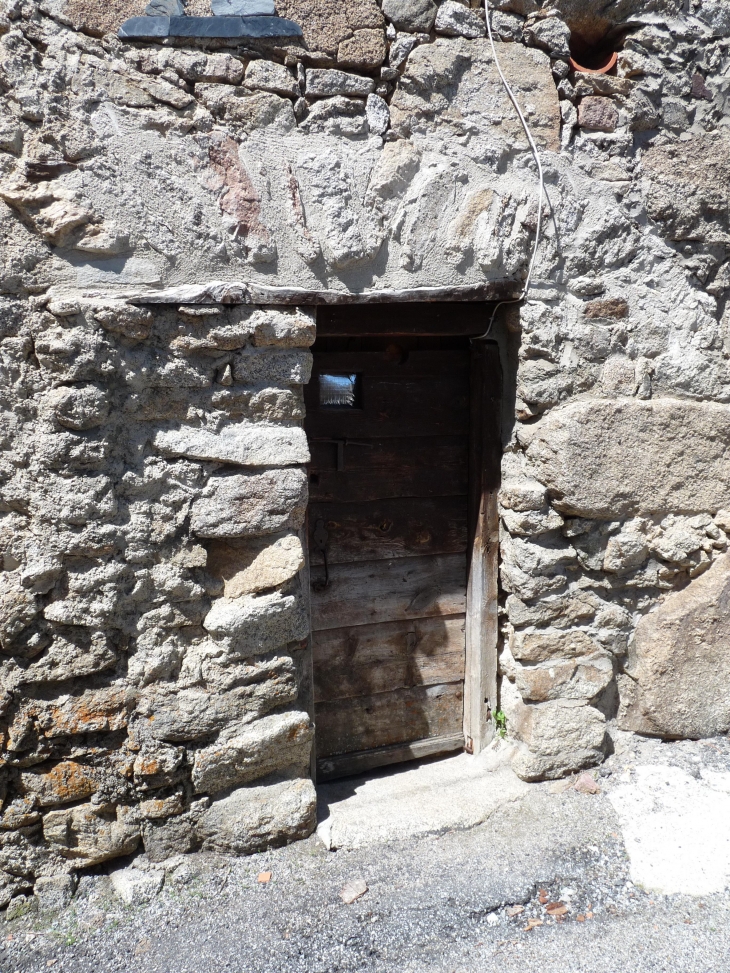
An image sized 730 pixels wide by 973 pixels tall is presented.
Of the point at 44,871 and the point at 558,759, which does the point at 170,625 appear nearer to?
the point at 44,871

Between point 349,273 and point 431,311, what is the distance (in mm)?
371

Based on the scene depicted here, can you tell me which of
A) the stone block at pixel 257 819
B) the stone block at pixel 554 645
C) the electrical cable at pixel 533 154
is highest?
the electrical cable at pixel 533 154

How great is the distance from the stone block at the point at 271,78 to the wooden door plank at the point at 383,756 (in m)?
2.10

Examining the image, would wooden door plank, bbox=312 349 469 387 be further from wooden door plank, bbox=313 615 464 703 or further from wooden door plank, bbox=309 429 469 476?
wooden door plank, bbox=313 615 464 703

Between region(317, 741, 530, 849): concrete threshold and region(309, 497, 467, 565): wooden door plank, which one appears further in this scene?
region(309, 497, 467, 565): wooden door plank

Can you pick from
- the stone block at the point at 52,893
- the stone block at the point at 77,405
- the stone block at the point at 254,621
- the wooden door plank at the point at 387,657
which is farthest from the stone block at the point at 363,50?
the stone block at the point at 52,893

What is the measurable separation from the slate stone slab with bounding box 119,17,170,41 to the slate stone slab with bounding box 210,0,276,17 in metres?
0.14

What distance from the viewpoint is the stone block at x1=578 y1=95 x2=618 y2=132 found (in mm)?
2193

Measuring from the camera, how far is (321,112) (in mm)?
1938

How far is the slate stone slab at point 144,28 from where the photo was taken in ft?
5.73

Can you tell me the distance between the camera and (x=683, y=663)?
2473 mm

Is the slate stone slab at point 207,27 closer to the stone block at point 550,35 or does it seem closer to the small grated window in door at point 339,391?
the stone block at point 550,35

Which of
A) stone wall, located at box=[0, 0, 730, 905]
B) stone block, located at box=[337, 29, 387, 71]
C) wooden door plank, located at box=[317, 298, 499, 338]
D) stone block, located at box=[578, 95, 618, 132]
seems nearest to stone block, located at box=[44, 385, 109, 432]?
stone wall, located at box=[0, 0, 730, 905]

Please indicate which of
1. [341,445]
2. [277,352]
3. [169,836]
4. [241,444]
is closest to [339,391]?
[341,445]
